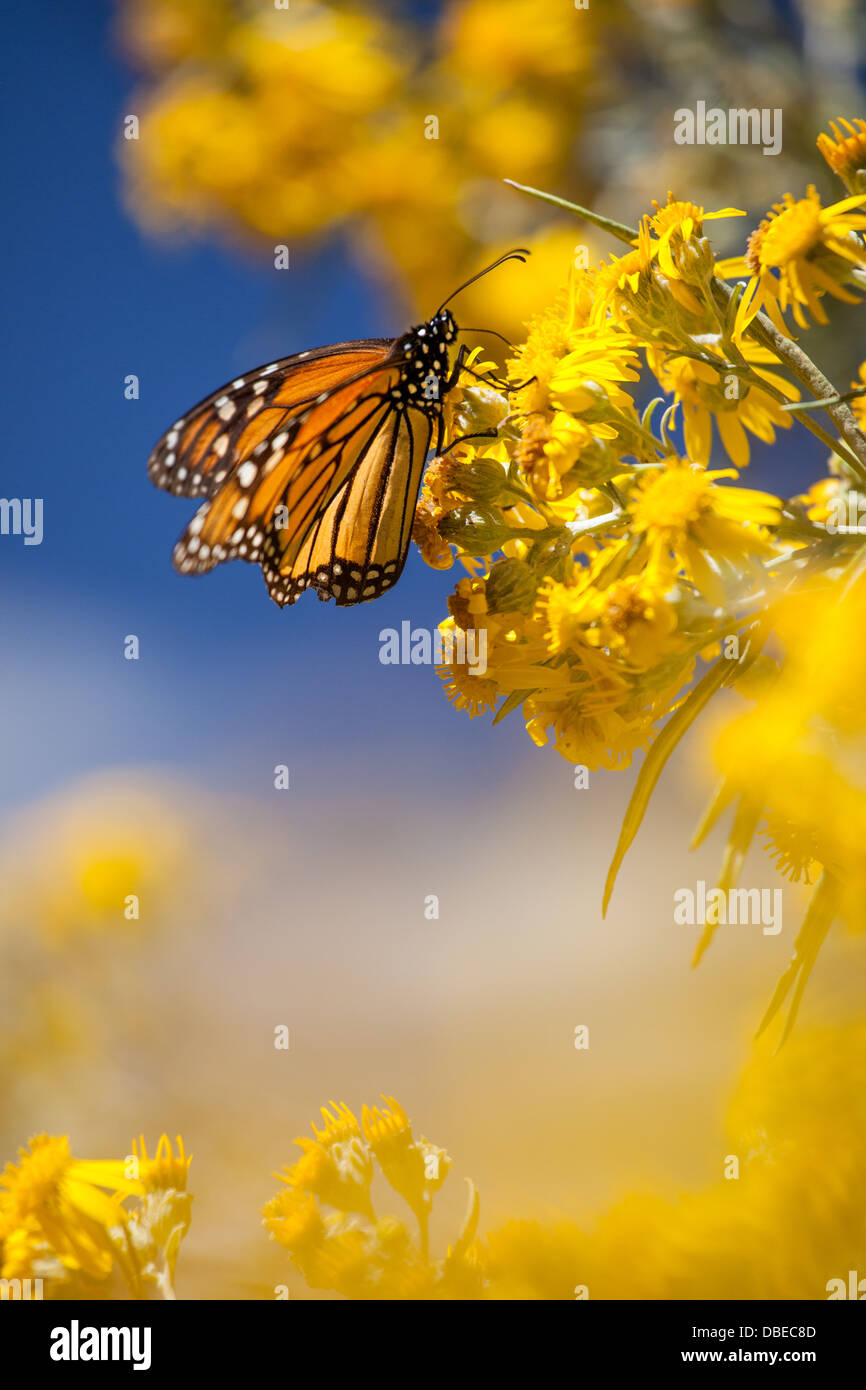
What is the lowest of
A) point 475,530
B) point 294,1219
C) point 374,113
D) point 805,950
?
point 294,1219

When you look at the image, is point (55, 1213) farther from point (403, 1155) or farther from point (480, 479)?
point (480, 479)

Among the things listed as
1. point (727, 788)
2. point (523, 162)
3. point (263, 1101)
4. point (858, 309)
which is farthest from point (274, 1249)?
point (523, 162)

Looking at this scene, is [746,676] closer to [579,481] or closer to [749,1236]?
[579,481]

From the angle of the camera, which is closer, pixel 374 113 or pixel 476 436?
pixel 476 436

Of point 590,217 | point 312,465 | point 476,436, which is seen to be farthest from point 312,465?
point 590,217

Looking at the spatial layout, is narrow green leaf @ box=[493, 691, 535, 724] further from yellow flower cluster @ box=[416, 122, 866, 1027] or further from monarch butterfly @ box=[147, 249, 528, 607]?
monarch butterfly @ box=[147, 249, 528, 607]

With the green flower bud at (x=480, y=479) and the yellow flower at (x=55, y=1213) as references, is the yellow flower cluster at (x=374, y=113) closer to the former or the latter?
the green flower bud at (x=480, y=479)
